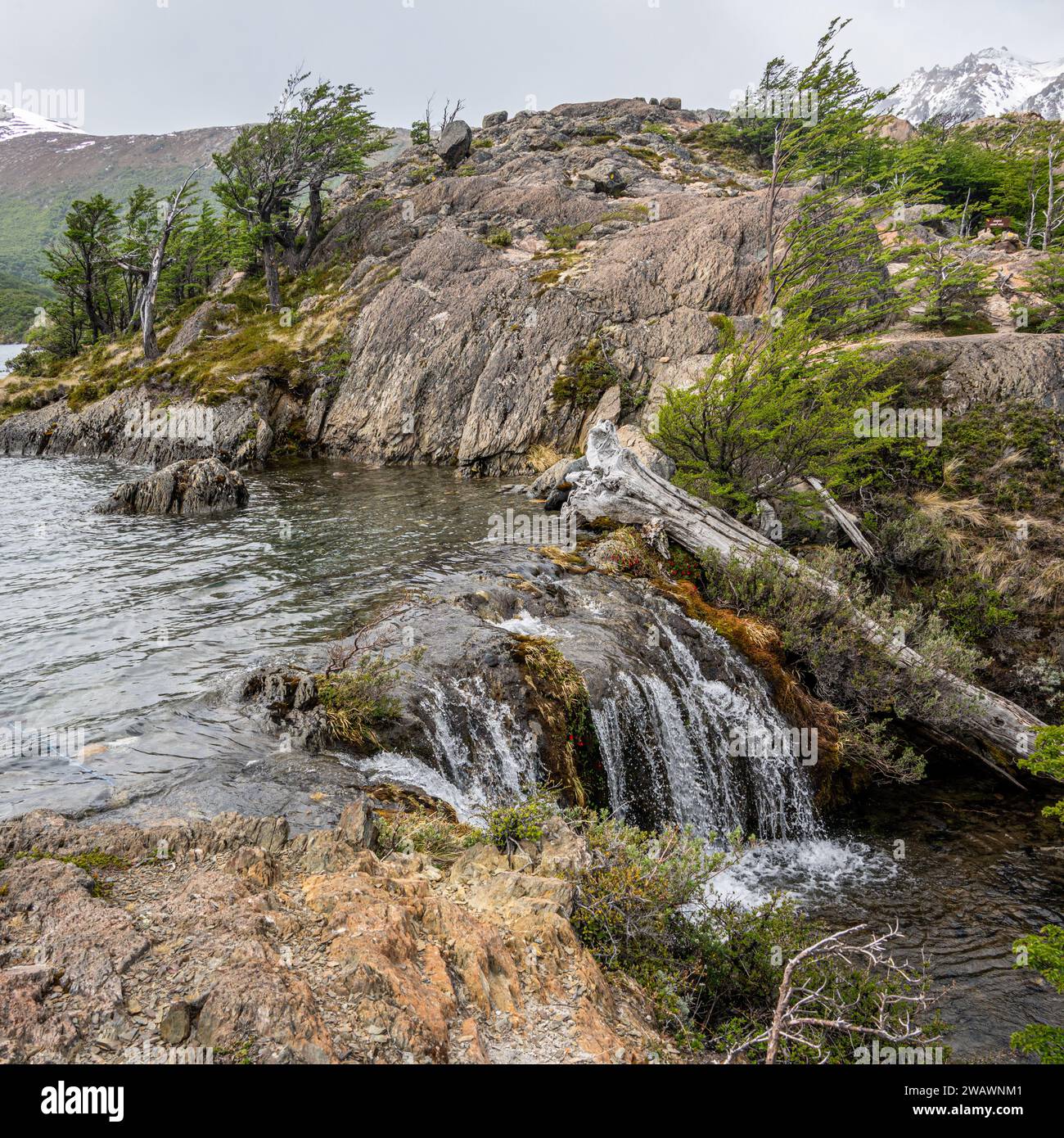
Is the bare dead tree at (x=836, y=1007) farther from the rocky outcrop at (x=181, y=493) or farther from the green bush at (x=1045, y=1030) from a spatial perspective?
the rocky outcrop at (x=181, y=493)

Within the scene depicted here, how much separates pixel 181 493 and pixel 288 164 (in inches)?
1247

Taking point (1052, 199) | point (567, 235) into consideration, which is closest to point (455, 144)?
point (567, 235)

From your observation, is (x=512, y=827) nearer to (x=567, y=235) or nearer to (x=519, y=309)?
(x=519, y=309)

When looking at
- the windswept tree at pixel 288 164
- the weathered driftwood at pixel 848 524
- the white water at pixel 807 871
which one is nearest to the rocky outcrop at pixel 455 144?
the windswept tree at pixel 288 164

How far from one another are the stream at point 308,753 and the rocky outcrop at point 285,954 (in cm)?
116

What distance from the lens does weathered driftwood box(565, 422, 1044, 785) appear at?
12.3 meters

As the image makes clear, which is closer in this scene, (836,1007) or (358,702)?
(836,1007)

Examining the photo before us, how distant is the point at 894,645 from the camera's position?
12938mm

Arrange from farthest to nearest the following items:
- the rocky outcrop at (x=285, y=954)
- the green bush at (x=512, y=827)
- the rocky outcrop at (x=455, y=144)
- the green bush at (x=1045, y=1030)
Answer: the rocky outcrop at (x=455, y=144) < the green bush at (x=512, y=827) < the green bush at (x=1045, y=1030) < the rocky outcrop at (x=285, y=954)

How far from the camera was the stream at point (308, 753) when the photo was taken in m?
7.23

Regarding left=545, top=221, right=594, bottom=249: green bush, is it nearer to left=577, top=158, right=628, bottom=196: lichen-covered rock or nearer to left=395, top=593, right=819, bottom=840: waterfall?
left=577, top=158, right=628, bottom=196: lichen-covered rock

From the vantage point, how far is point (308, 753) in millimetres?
8008

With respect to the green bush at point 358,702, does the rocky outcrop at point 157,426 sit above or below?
above

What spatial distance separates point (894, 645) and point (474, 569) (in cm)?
881
